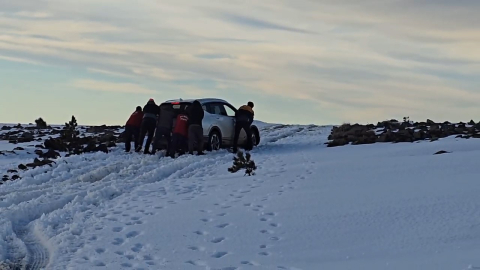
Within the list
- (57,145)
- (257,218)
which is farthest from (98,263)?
(57,145)

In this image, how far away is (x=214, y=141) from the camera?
19484mm

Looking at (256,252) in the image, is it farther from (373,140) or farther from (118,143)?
(118,143)

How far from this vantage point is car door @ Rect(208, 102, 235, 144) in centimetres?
1970

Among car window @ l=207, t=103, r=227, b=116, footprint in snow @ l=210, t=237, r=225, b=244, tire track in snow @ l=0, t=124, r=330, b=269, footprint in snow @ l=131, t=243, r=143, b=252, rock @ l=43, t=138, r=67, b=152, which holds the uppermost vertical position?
car window @ l=207, t=103, r=227, b=116

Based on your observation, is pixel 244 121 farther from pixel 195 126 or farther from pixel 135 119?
pixel 135 119

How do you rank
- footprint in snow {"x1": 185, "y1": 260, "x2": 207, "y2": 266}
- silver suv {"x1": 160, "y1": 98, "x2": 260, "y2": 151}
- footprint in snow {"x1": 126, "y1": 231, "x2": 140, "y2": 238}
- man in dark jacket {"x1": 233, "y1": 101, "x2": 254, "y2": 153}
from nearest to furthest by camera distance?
footprint in snow {"x1": 185, "y1": 260, "x2": 207, "y2": 266}
footprint in snow {"x1": 126, "y1": 231, "x2": 140, "y2": 238}
silver suv {"x1": 160, "y1": 98, "x2": 260, "y2": 151}
man in dark jacket {"x1": 233, "y1": 101, "x2": 254, "y2": 153}

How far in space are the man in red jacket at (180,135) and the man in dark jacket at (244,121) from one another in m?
2.24

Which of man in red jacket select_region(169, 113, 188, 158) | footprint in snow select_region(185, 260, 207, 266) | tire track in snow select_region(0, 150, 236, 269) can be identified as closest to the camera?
footprint in snow select_region(185, 260, 207, 266)

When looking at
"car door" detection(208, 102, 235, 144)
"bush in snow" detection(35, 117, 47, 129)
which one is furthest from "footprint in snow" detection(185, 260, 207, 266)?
"bush in snow" detection(35, 117, 47, 129)

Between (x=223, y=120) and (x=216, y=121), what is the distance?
0.42 metres

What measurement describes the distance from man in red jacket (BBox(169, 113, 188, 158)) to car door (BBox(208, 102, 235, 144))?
5.23 ft

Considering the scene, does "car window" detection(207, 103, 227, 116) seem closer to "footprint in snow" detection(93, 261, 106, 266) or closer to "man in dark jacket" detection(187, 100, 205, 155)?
"man in dark jacket" detection(187, 100, 205, 155)

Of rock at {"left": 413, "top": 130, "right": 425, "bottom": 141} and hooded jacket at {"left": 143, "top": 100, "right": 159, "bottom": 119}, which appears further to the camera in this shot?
rock at {"left": 413, "top": 130, "right": 425, "bottom": 141}

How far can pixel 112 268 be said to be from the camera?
19.9ft
